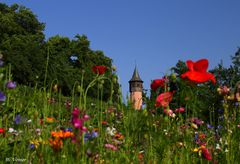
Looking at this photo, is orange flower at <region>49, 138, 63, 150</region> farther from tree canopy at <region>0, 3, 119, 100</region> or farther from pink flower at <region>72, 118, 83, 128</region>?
tree canopy at <region>0, 3, 119, 100</region>

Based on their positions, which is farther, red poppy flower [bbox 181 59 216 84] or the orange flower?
red poppy flower [bbox 181 59 216 84]

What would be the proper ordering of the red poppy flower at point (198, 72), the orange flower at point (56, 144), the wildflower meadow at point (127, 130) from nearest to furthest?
the orange flower at point (56, 144), the wildflower meadow at point (127, 130), the red poppy flower at point (198, 72)

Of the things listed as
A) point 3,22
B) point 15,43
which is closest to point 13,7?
point 3,22

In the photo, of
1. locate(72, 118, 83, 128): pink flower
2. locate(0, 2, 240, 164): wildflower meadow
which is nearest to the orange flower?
locate(0, 2, 240, 164): wildflower meadow

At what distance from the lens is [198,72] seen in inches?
122

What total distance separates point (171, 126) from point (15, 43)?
3547 centimetres

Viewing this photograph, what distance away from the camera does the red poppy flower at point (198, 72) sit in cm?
304

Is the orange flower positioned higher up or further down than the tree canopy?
further down

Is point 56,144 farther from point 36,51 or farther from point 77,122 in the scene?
point 36,51

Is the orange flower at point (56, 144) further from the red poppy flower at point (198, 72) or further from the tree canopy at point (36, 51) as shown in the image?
the tree canopy at point (36, 51)

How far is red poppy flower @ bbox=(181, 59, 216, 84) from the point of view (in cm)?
304

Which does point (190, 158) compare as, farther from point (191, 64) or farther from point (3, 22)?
point (3, 22)

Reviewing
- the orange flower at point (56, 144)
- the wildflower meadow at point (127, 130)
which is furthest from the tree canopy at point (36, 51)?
the orange flower at point (56, 144)

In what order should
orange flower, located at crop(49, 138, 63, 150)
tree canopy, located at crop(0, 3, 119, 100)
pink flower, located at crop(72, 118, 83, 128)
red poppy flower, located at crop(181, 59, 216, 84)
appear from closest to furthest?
pink flower, located at crop(72, 118, 83, 128), orange flower, located at crop(49, 138, 63, 150), red poppy flower, located at crop(181, 59, 216, 84), tree canopy, located at crop(0, 3, 119, 100)
